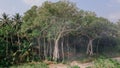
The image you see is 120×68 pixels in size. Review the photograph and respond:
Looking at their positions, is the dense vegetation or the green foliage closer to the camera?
the green foliage

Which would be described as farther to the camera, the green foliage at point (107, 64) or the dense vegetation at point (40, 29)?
the dense vegetation at point (40, 29)

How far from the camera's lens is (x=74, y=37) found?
5212 cm

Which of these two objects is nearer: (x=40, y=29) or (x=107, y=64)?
(x=107, y=64)

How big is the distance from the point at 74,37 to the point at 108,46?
10670 millimetres

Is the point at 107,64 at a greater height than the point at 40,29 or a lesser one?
lesser

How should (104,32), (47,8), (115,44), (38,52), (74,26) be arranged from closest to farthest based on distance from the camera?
(47,8)
(74,26)
(38,52)
(104,32)
(115,44)

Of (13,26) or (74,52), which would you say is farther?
(74,52)

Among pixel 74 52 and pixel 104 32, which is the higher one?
pixel 104 32

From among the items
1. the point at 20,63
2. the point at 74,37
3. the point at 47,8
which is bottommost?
the point at 20,63

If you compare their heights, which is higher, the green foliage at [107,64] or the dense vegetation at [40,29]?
the dense vegetation at [40,29]

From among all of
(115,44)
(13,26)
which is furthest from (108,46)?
(13,26)

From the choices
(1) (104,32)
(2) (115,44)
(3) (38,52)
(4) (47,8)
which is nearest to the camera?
(4) (47,8)

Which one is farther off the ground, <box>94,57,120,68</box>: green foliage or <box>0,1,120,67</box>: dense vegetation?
<box>0,1,120,67</box>: dense vegetation

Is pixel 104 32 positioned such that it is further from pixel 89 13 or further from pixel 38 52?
pixel 38 52
